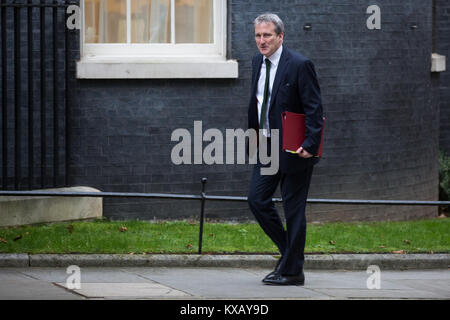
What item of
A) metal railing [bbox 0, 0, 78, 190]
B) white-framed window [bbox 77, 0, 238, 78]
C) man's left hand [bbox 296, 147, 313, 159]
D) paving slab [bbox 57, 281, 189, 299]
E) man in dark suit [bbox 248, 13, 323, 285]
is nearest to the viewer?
paving slab [bbox 57, 281, 189, 299]

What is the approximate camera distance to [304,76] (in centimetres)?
787

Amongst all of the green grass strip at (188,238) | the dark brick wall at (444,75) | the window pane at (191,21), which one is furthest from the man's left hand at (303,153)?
the dark brick wall at (444,75)

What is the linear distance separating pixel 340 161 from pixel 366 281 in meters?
3.93

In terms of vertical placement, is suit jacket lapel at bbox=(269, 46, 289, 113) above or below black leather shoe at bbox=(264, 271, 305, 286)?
above

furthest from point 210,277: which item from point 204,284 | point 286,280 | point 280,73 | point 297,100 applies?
point 280,73

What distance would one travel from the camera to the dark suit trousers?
26.2 ft

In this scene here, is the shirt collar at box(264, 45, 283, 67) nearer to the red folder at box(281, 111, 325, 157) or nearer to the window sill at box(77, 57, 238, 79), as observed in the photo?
the red folder at box(281, 111, 325, 157)

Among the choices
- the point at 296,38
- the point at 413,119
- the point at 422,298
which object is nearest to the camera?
the point at 422,298

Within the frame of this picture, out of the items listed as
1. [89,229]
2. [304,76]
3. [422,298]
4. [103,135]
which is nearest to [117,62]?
[103,135]

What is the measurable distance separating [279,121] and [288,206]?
0.69 metres

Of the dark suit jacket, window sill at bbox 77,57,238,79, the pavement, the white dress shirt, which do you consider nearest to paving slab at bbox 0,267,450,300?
the pavement

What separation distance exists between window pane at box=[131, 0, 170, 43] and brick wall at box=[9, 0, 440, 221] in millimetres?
609

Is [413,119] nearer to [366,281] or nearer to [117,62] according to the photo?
[117,62]

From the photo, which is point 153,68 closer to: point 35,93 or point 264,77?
point 35,93
